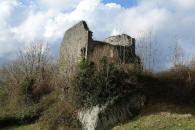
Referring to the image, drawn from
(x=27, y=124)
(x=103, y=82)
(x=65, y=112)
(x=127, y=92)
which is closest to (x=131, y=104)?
(x=127, y=92)

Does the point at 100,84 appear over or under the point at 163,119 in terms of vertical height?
over

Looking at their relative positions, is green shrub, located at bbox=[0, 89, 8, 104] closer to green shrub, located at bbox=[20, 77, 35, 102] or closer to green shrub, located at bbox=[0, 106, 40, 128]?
green shrub, located at bbox=[20, 77, 35, 102]

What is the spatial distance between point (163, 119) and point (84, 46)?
10.9 m

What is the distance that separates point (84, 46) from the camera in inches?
772

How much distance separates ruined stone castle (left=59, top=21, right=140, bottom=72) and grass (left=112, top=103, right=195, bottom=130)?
5915 mm

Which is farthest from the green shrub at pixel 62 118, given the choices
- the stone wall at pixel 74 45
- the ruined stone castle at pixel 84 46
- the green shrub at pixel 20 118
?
the ruined stone castle at pixel 84 46

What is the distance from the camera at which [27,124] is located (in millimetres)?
16750

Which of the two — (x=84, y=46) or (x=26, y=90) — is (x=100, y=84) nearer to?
(x=84, y=46)

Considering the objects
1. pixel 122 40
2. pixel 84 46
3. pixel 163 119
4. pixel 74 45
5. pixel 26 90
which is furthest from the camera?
pixel 122 40

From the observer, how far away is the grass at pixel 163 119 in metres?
9.57

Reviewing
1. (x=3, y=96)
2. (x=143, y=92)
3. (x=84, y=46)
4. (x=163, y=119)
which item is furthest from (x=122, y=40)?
(x=3, y=96)

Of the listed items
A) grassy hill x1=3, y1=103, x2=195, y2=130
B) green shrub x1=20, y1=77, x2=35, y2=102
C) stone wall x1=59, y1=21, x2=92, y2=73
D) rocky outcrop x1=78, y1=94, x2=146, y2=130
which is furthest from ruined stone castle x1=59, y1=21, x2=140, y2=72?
grassy hill x1=3, y1=103, x2=195, y2=130

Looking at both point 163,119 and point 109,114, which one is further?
point 109,114

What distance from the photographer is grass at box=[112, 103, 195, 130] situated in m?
9.57
